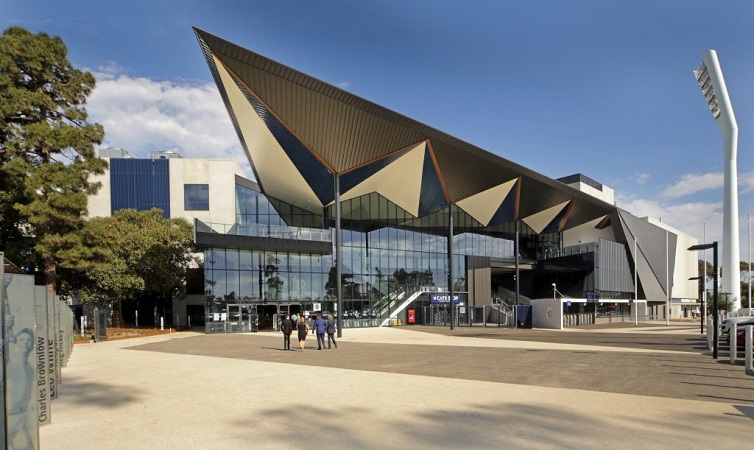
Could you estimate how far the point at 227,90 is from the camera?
27219mm

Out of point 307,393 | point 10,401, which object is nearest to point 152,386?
point 307,393

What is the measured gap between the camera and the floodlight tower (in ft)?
119

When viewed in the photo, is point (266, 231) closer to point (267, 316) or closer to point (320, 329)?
point (267, 316)

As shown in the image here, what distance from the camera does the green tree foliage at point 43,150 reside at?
23625 millimetres

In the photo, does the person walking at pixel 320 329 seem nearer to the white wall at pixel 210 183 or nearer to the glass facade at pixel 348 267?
the glass facade at pixel 348 267

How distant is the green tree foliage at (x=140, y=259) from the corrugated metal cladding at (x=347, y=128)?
1261 cm

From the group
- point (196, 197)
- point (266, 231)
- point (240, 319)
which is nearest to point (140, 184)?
point (196, 197)

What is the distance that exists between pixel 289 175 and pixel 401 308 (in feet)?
50.0

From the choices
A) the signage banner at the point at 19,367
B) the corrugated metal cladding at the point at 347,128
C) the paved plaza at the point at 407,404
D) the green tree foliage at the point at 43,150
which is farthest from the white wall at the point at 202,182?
the signage banner at the point at 19,367

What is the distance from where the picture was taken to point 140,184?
44094mm

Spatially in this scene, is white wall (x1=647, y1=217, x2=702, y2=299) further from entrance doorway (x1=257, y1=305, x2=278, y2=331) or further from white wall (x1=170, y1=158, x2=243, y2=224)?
white wall (x1=170, y1=158, x2=243, y2=224)

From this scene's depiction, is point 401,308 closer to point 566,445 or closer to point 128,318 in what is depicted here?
point 128,318

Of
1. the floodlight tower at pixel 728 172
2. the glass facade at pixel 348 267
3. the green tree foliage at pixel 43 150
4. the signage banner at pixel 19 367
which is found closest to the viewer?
the signage banner at pixel 19 367

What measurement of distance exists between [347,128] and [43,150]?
16.6 m
